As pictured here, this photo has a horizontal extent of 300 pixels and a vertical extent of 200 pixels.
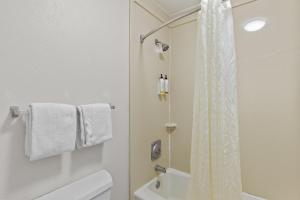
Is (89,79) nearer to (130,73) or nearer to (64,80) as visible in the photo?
(64,80)

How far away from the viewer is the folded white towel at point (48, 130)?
2.35 ft

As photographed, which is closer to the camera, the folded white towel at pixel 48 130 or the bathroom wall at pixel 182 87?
the folded white towel at pixel 48 130

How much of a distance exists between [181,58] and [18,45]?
1514mm

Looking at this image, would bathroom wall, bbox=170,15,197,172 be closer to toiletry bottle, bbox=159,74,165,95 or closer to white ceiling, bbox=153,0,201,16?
white ceiling, bbox=153,0,201,16

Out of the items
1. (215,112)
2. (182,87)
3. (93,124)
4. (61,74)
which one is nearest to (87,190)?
(93,124)

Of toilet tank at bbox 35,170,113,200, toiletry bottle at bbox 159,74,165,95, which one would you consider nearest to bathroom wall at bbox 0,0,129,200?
toilet tank at bbox 35,170,113,200

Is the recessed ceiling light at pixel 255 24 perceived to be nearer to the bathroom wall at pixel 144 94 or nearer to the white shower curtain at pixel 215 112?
the white shower curtain at pixel 215 112

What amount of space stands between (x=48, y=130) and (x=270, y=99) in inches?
64.3

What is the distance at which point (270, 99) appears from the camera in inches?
52.4

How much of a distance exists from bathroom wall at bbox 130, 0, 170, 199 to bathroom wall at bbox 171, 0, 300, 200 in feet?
2.64

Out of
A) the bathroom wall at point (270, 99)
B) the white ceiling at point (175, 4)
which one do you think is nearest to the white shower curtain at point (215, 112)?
the bathroom wall at point (270, 99)

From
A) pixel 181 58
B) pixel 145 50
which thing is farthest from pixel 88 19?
pixel 181 58

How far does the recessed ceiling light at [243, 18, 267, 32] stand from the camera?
1.36 m

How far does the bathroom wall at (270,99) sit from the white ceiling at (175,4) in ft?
1.42
